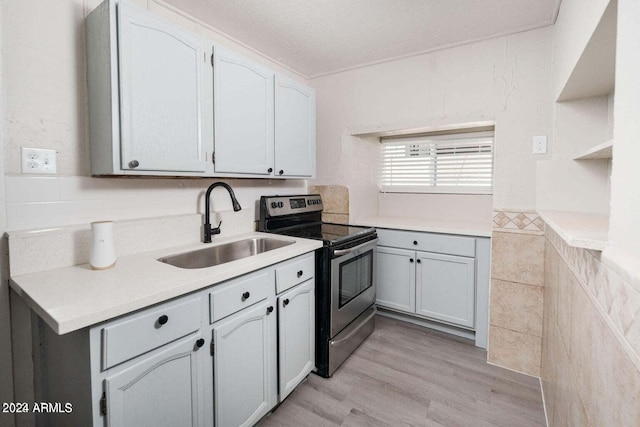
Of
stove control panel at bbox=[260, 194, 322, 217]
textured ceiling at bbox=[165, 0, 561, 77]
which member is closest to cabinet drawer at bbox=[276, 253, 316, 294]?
stove control panel at bbox=[260, 194, 322, 217]

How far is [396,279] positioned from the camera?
2617 millimetres

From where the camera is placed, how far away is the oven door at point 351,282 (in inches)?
77.9

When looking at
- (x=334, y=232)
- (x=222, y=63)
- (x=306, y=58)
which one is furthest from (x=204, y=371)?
(x=306, y=58)

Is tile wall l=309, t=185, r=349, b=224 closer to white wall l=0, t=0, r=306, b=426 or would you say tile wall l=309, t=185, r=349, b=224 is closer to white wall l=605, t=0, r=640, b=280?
white wall l=0, t=0, r=306, b=426

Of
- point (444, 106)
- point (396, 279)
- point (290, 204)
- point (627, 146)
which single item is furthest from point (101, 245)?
point (444, 106)

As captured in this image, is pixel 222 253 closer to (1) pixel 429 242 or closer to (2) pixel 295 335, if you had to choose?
(2) pixel 295 335

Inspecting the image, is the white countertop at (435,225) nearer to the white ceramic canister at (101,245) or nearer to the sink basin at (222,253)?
the sink basin at (222,253)

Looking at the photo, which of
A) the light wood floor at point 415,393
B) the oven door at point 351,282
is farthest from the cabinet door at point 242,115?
the light wood floor at point 415,393

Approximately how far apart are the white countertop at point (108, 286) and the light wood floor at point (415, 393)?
2.91 ft

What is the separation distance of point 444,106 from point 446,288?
1.41 m

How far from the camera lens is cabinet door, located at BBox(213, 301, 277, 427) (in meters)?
1.32

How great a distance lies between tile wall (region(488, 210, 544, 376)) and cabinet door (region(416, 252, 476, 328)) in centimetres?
17

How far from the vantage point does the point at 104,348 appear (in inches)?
37.3

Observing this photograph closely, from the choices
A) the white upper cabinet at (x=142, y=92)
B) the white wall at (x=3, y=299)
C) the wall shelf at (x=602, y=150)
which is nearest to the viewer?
the wall shelf at (x=602, y=150)
